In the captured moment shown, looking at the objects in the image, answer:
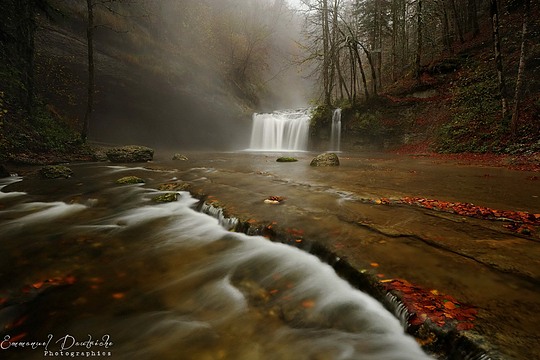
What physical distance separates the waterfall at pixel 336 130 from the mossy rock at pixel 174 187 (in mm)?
15205

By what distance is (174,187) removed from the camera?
6.91 m

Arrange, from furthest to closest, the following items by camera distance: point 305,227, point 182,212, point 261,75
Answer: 1. point 261,75
2. point 182,212
3. point 305,227

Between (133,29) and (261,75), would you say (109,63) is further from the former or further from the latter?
(261,75)

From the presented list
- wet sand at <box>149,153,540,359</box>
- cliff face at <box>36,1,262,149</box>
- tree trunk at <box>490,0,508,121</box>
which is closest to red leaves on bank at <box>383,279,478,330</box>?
wet sand at <box>149,153,540,359</box>

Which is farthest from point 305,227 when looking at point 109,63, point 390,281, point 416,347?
point 109,63

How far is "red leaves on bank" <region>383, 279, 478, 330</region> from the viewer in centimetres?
179

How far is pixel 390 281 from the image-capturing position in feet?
7.57

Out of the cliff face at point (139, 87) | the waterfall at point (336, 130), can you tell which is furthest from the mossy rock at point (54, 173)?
the waterfall at point (336, 130)

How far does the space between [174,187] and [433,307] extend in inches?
247

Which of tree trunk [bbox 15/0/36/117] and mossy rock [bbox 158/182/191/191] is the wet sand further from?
tree trunk [bbox 15/0/36/117]

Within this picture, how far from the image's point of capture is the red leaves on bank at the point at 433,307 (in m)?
1.79

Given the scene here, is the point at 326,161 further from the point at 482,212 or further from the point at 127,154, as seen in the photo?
the point at 127,154

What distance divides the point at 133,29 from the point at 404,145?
21.9 m

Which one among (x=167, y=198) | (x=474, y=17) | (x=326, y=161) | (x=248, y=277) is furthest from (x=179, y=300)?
(x=474, y=17)
